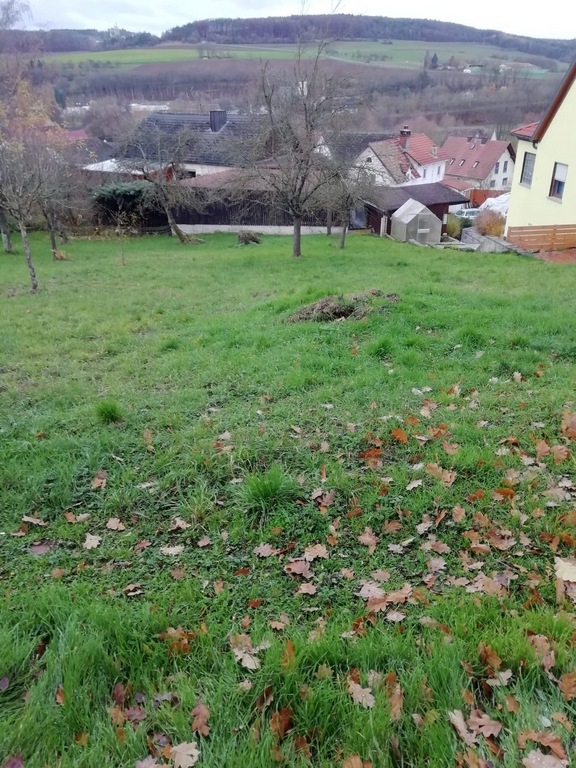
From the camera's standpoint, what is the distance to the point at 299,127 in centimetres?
1922

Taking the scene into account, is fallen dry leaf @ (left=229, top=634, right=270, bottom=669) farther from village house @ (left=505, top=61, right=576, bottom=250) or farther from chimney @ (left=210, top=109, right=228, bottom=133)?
chimney @ (left=210, top=109, right=228, bottom=133)

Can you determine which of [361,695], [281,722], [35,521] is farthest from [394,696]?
[35,521]

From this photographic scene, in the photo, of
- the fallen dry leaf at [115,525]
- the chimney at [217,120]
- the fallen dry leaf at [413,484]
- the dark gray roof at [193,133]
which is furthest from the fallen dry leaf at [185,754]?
the chimney at [217,120]

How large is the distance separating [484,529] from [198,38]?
131520mm

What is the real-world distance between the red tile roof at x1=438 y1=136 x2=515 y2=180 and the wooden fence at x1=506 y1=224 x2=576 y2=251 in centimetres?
4553

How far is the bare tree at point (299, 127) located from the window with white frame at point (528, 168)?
978 centimetres

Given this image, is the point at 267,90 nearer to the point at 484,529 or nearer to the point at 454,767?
the point at 484,529

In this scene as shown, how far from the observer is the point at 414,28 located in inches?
4766

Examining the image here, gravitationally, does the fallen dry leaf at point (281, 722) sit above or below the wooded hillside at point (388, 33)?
below

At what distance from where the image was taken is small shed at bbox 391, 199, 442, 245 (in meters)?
29.0

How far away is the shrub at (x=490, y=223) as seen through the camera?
113 feet

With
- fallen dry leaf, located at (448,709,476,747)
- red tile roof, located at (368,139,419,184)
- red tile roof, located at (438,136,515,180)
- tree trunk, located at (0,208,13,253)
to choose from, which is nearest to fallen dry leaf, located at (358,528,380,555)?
fallen dry leaf, located at (448,709,476,747)

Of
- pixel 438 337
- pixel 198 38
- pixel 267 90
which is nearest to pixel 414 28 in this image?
pixel 198 38

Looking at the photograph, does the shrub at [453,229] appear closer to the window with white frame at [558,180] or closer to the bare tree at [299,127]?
the window with white frame at [558,180]
